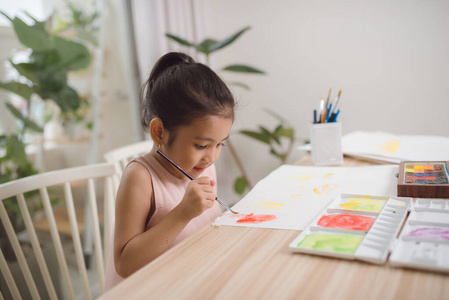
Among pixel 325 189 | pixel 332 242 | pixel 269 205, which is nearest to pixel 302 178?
pixel 325 189

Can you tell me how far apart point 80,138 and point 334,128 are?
126 cm

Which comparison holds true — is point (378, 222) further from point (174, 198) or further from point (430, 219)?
point (174, 198)

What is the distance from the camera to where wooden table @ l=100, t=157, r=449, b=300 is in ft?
1.48

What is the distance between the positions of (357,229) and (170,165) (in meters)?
0.44

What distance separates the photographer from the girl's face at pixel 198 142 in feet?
2.60

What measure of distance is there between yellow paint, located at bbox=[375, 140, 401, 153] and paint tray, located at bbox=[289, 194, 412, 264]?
50 cm

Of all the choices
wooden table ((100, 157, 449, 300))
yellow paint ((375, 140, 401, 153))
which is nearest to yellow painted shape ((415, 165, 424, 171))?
yellow paint ((375, 140, 401, 153))

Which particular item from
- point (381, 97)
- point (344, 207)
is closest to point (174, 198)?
point (344, 207)

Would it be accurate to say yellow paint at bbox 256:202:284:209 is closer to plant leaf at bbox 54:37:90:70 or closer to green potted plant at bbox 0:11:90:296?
green potted plant at bbox 0:11:90:296

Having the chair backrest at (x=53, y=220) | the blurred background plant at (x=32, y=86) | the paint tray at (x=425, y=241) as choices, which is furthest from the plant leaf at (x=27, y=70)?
the paint tray at (x=425, y=241)

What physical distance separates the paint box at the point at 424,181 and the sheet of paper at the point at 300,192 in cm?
4

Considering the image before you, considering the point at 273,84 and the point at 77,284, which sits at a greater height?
the point at 273,84

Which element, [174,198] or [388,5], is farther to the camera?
[388,5]

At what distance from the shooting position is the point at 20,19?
4.67ft
